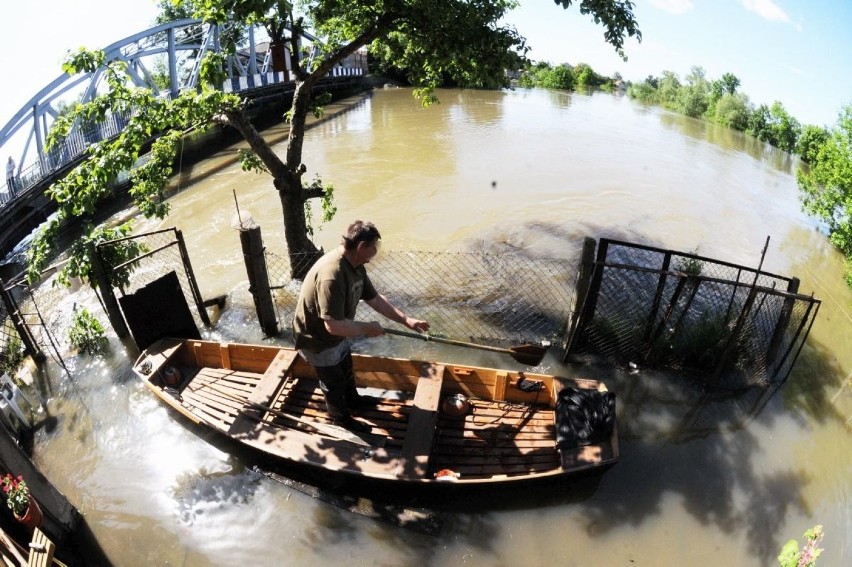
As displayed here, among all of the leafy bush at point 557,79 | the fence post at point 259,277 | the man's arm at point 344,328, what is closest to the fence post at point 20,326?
the fence post at point 259,277

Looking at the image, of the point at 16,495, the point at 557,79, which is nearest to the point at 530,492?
the point at 16,495

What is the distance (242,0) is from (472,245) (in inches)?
299

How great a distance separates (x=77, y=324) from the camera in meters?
7.09

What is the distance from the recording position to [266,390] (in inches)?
203

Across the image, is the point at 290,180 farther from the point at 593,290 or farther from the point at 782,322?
the point at 782,322

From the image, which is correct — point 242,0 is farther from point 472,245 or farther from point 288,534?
point 472,245

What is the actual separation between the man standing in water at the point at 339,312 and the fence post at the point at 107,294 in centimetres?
372

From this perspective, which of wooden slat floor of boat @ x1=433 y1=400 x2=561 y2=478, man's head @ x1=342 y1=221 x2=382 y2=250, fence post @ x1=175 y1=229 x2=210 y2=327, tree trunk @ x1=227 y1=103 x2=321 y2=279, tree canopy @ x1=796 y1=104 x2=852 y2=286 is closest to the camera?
man's head @ x1=342 y1=221 x2=382 y2=250

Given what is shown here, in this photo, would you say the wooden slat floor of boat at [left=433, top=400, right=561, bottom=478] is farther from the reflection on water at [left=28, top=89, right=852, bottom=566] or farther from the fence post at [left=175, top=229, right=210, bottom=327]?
the fence post at [left=175, top=229, right=210, bottom=327]

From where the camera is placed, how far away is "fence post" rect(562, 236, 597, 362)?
19.2 ft

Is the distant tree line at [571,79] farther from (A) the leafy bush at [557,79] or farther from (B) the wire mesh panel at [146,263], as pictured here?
(B) the wire mesh panel at [146,263]

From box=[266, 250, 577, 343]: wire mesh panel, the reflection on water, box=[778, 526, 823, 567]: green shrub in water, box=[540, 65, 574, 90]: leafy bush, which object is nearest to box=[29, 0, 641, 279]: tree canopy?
box=[266, 250, 577, 343]: wire mesh panel

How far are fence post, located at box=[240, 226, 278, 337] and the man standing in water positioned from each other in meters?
2.55

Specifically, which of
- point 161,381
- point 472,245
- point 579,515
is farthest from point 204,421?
point 472,245
